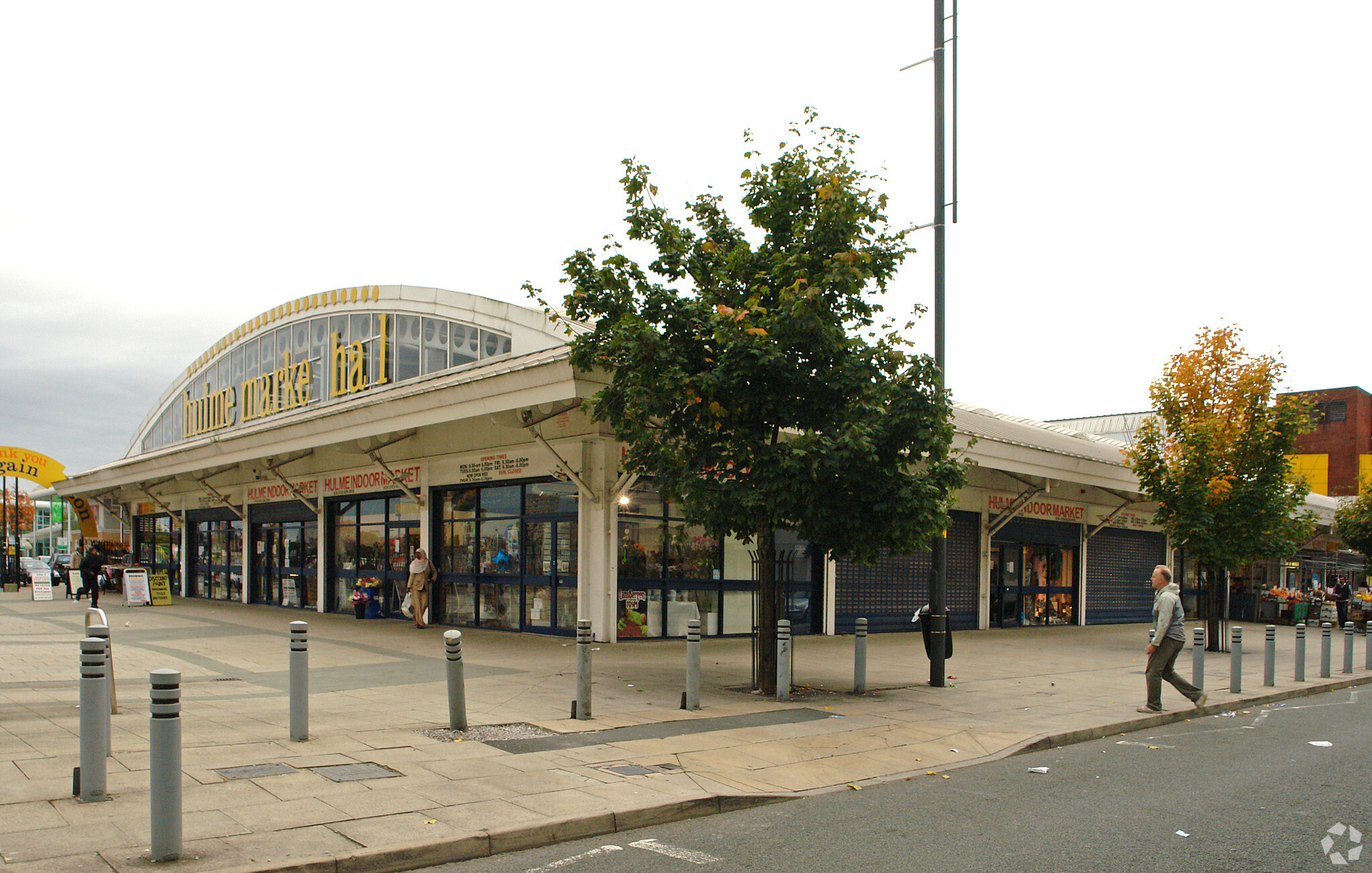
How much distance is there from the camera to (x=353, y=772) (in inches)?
291

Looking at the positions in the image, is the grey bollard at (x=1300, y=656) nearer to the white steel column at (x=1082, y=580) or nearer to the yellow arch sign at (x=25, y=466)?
the white steel column at (x=1082, y=580)

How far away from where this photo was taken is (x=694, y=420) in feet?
39.3

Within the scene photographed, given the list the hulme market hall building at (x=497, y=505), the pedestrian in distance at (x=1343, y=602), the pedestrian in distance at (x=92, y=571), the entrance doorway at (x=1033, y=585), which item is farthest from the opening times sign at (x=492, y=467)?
the pedestrian in distance at (x=1343, y=602)

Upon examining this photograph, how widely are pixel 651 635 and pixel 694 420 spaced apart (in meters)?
7.16

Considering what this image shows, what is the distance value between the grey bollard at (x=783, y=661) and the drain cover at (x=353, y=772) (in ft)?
17.2

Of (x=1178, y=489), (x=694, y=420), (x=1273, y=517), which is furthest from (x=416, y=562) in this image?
(x=1273, y=517)

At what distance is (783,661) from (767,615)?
85cm

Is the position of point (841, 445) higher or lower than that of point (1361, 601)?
higher

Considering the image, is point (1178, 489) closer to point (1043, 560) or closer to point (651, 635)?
point (1043, 560)

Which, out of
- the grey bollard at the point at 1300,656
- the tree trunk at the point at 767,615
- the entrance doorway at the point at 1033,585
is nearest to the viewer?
the tree trunk at the point at 767,615

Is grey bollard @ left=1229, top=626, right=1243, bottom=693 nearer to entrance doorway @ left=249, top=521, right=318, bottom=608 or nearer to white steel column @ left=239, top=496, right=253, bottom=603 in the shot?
entrance doorway @ left=249, top=521, right=318, bottom=608

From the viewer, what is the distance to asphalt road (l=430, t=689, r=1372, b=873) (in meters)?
5.82

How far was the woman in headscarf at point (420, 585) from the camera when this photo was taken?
2052cm

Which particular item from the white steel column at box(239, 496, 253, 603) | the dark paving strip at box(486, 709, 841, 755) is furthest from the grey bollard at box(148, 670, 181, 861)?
the white steel column at box(239, 496, 253, 603)
